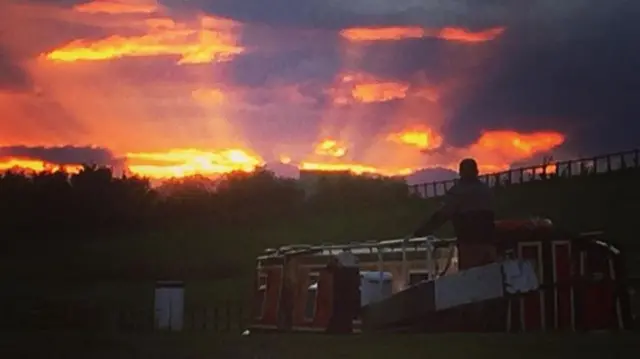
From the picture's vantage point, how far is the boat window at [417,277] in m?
14.3

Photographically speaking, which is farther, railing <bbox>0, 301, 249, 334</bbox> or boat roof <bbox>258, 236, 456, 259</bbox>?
railing <bbox>0, 301, 249, 334</bbox>

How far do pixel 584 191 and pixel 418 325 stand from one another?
7.98 meters

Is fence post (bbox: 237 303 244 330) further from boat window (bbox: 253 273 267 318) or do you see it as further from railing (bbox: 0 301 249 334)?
boat window (bbox: 253 273 267 318)

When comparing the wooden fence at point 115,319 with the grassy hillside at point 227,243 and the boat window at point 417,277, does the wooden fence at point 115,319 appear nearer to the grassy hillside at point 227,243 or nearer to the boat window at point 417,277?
the grassy hillside at point 227,243

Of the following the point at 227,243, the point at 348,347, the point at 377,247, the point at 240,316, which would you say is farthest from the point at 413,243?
the point at 227,243

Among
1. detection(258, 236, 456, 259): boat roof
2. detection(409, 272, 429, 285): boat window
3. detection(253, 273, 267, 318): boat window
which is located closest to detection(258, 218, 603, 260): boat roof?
detection(258, 236, 456, 259): boat roof

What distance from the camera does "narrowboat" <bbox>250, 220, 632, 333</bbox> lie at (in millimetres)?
12992

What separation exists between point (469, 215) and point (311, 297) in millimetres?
3024

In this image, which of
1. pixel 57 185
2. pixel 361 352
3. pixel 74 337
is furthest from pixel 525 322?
pixel 57 185

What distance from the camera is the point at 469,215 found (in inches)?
520

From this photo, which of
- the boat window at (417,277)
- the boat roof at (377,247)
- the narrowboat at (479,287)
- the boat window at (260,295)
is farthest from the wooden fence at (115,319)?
the boat window at (417,277)

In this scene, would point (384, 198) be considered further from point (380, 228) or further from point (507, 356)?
point (507, 356)

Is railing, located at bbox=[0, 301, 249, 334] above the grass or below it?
above

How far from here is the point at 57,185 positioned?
25.6m
